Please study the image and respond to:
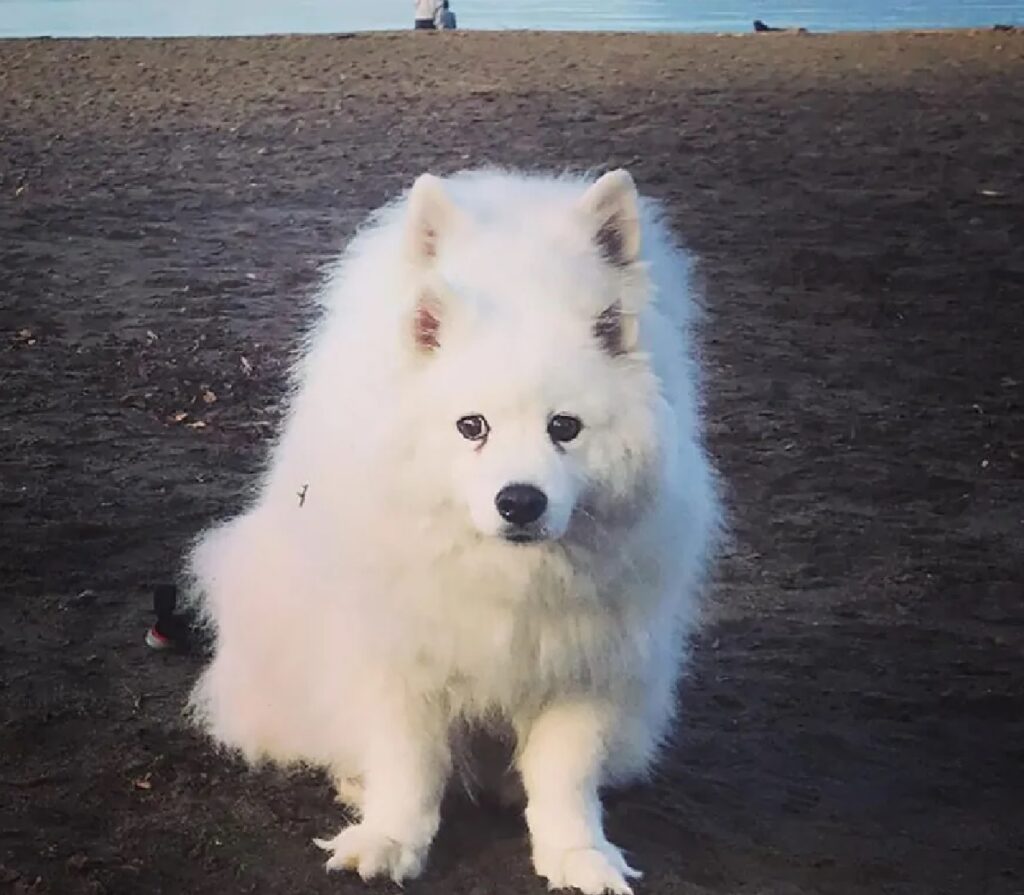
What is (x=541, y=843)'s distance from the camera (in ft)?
8.00

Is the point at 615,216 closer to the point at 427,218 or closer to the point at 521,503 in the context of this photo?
the point at 427,218

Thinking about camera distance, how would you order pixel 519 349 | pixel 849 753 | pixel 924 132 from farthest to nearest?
pixel 924 132 < pixel 849 753 < pixel 519 349

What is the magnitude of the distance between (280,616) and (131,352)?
8.79 feet

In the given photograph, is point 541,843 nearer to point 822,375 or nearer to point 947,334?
point 822,375

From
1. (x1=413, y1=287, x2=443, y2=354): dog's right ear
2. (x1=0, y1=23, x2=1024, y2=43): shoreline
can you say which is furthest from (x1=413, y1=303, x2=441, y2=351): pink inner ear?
(x1=0, y1=23, x2=1024, y2=43): shoreline

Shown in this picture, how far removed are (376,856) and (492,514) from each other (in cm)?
62

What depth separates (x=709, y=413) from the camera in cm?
482

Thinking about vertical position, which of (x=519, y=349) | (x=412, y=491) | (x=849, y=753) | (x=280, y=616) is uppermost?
(x=519, y=349)

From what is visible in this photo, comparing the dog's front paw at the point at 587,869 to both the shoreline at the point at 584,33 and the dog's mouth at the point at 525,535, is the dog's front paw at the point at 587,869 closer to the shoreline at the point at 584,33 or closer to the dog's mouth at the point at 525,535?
the dog's mouth at the point at 525,535

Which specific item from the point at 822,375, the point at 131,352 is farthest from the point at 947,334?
the point at 131,352

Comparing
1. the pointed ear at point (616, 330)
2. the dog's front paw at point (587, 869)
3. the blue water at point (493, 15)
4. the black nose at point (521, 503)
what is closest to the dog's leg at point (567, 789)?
the dog's front paw at point (587, 869)

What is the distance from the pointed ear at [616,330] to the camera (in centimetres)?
225

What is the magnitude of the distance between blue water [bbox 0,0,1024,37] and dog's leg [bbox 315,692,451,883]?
9997mm

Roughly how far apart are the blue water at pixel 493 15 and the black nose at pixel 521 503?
33.6 feet
